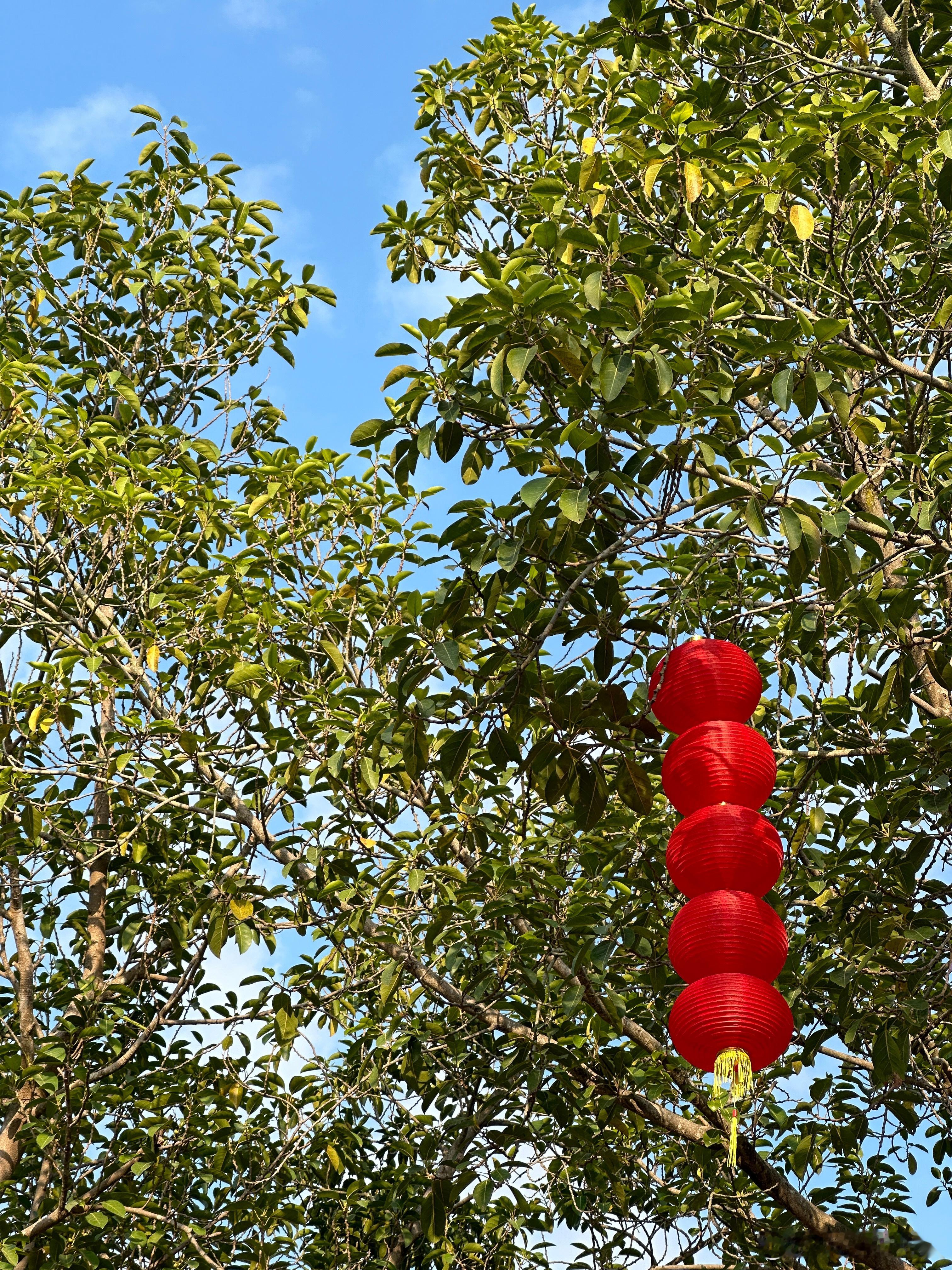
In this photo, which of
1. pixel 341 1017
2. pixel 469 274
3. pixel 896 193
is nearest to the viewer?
pixel 896 193

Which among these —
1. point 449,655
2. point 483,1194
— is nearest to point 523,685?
point 449,655

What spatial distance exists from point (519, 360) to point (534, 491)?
30 centimetres

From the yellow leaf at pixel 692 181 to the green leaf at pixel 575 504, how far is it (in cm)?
104

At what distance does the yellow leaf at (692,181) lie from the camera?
358 cm

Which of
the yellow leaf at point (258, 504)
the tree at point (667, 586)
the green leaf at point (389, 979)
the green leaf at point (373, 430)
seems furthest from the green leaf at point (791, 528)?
the yellow leaf at point (258, 504)

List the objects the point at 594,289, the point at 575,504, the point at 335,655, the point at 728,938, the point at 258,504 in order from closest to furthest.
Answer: the point at 728,938 < the point at 575,504 < the point at 594,289 < the point at 335,655 < the point at 258,504

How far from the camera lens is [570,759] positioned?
11.7 ft

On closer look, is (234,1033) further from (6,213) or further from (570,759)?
(6,213)

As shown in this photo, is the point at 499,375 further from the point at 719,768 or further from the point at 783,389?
the point at 719,768

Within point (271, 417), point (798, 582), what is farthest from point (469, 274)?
point (798, 582)

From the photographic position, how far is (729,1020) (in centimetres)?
255

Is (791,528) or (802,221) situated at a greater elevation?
(802,221)

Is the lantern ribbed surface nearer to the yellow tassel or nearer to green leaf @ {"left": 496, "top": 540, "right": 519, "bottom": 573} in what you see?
the yellow tassel

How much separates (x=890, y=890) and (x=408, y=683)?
189 centimetres
